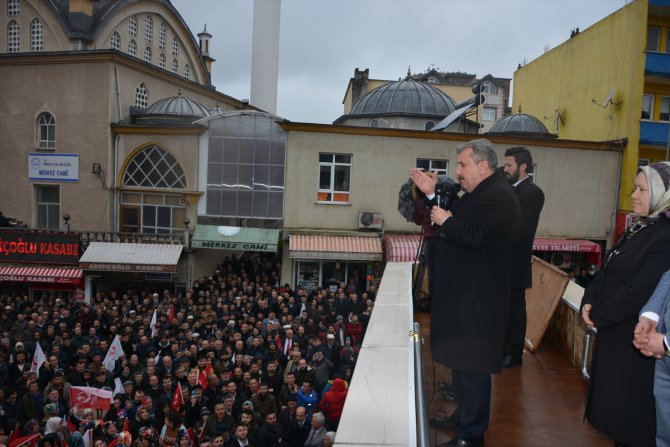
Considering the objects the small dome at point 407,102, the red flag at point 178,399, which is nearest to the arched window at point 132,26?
the small dome at point 407,102

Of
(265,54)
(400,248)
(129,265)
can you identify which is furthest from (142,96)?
(400,248)

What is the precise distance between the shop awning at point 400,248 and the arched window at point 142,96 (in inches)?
519

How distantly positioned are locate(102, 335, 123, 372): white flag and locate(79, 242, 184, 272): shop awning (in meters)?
7.27

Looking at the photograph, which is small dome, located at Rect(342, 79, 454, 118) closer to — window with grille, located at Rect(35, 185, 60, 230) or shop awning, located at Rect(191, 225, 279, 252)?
shop awning, located at Rect(191, 225, 279, 252)

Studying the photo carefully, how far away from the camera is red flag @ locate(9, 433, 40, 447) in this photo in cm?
779

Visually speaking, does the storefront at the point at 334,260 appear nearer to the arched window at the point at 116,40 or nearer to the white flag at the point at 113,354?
the white flag at the point at 113,354

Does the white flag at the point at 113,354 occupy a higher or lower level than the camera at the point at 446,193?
lower

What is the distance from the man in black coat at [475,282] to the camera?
112 inches

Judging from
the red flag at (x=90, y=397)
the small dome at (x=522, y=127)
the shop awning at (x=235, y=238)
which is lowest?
the red flag at (x=90, y=397)

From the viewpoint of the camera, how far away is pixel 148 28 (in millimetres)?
33906

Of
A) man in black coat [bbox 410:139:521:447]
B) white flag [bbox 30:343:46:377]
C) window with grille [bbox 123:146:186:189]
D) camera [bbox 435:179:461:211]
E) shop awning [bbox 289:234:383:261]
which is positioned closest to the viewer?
man in black coat [bbox 410:139:521:447]

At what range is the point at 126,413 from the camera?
27.1ft

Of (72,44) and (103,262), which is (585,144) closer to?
(103,262)

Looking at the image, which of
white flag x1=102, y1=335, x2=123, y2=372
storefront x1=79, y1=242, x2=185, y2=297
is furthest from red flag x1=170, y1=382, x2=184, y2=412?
storefront x1=79, y1=242, x2=185, y2=297
